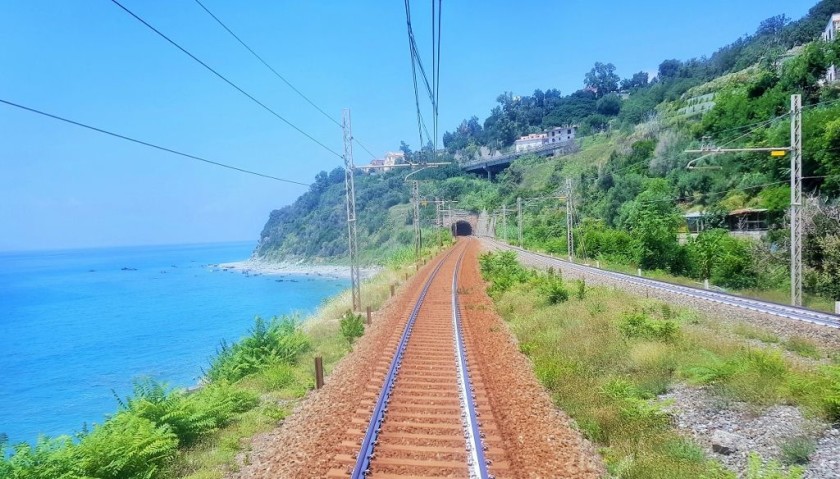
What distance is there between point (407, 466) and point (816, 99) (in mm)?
60806

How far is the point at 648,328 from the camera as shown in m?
11.5

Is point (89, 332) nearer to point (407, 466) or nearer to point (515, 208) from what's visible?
point (407, 466)

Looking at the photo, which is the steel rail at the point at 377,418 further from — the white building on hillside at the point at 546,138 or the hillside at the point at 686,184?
the white building on hillside at the point at 546,138

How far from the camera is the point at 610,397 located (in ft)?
27.1

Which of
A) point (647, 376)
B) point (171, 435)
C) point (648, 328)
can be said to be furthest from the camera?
point (648, 328)

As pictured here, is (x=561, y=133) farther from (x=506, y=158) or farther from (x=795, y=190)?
(x=795, y=190)

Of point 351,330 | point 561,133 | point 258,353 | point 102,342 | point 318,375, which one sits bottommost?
point 102,342

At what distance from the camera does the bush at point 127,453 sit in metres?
6.13

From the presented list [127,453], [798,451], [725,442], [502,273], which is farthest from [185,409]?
[502,273]

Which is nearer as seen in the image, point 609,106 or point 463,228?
point 463,228

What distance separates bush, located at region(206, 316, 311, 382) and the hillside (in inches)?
940

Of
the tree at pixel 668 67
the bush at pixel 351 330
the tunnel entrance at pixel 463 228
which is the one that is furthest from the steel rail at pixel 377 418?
the tree at pixel 668 67

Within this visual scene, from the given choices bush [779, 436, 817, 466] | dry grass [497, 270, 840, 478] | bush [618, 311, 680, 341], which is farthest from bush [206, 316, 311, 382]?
bush [779, 436, 817, 466]

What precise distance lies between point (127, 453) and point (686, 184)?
182 ft
